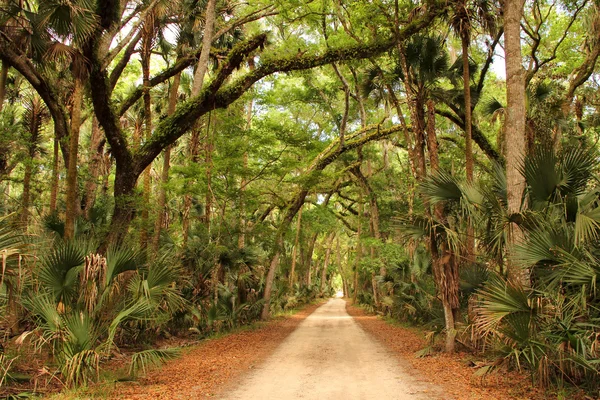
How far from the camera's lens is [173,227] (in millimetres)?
17438

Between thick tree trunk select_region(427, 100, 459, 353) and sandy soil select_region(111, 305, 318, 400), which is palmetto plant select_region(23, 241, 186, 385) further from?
thick tree trunk select_region(427, 100, 459, 353)

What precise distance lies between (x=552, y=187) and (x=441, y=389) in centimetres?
368

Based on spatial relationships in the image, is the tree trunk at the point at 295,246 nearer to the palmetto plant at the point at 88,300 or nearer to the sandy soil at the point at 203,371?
the sandy soil at the point at 203,371

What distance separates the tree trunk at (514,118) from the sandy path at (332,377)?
110 inches

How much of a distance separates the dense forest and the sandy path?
146cm

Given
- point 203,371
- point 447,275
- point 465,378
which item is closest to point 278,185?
point 447,275

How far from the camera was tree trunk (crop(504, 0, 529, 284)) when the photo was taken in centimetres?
804

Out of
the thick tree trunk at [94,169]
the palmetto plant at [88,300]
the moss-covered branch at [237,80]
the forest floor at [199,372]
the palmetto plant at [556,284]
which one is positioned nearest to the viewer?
the palmetto plant at [556,284]

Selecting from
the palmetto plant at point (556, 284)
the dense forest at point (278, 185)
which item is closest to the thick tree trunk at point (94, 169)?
the dense forest at point (278, 185)

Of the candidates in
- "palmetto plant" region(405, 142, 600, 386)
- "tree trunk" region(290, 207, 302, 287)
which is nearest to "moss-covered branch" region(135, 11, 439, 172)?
"palmetto plant" region(405, 142, 600, 386)

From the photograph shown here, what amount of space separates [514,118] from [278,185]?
10.8 meters

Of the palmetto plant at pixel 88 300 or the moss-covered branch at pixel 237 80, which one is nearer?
the palmetto plant at pixel 88 300

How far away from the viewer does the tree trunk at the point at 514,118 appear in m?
8.04

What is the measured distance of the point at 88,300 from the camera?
6.58 metres
